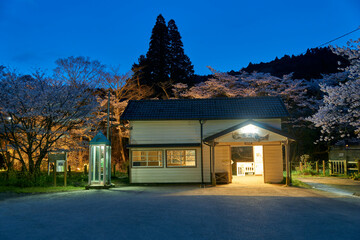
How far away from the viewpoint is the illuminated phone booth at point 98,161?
14922 mm

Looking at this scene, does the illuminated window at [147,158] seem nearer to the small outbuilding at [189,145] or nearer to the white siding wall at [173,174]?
the small outbuilding at [189,145]

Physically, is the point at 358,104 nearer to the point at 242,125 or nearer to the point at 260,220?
the point at 242,125

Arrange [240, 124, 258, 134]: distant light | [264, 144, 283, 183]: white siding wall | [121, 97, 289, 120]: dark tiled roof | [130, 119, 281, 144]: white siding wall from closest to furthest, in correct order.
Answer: [240, 124, 258, 134]: distant light, [264, 144, 283, 183]: white siding wall, [121, 97, 289, 120]: dark tiled roof, [130, 119, 281, 144]: white siding wall

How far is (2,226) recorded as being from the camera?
Answer: 6648 mm

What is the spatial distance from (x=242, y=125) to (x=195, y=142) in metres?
3.16

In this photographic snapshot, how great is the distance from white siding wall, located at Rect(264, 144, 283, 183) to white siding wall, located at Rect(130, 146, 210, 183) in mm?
3267

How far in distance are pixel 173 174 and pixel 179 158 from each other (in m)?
0.97

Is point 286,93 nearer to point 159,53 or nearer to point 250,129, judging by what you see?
point 250,129

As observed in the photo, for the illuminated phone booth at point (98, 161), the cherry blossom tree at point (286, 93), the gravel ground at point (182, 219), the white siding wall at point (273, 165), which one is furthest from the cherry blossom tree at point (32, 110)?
the cherry blossom tree at point (286, 93)

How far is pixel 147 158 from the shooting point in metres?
17.5

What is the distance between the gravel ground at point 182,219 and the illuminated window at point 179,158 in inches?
276

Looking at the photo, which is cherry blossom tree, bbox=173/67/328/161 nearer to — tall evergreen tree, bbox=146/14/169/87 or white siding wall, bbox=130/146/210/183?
tall evergreen tree, bbox=146/14/169/87

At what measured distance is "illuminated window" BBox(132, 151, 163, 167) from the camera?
57.4 feet

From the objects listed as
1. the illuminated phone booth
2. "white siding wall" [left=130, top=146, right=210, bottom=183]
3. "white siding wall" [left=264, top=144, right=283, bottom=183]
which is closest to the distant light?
"white siding wall" [left=264, top=144, right=283, bottom=183]
